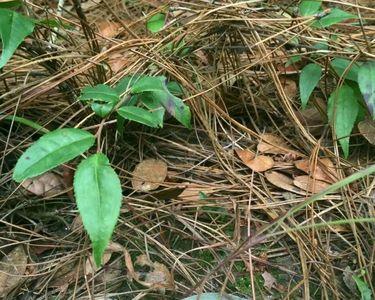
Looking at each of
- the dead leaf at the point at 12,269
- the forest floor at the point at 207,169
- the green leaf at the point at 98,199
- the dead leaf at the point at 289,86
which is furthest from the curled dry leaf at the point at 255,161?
the dead leaf at the point at 12,269

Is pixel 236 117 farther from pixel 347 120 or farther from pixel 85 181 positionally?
pixel 85 181

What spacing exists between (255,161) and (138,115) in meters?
0.38

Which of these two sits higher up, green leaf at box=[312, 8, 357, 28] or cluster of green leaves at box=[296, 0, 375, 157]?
green leaf at box=[312, 8, 357, 28]

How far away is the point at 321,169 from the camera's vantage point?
1404 millimetres

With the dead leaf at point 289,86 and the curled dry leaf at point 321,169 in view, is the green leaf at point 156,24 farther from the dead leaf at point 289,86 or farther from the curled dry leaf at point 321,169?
the curled dry leaf at point 321,169

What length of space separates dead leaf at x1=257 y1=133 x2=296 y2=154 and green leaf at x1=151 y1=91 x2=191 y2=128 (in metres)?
0.23

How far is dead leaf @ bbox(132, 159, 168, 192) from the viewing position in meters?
1.36

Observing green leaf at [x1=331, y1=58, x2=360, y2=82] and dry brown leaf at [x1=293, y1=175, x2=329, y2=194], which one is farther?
green leaf at [x1=331, y1=58, x2=360, y2=82]

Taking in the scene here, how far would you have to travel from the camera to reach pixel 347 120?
1.41 m

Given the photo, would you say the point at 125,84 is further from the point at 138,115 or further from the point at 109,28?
the point at 109,28

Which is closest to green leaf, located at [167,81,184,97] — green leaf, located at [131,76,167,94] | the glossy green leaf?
green leaf, located at [131,76,167,94]

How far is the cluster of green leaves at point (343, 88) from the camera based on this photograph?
1394 mm

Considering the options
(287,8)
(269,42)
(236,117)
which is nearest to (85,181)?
(236,117)

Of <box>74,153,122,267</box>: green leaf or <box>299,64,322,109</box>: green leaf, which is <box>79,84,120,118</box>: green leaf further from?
<box>299,64,322,109</box>: green leaf
